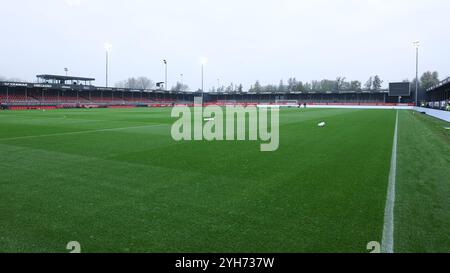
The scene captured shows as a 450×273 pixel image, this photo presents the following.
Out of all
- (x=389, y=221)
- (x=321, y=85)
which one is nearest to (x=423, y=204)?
(x=389, y=221)

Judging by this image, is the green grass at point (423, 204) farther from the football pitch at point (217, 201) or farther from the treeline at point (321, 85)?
the treeline at point (321, 85)

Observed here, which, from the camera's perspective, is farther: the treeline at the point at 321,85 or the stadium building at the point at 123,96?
the treeline at the point at 321,85

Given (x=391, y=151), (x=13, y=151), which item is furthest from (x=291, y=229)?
(x=13, y=151)

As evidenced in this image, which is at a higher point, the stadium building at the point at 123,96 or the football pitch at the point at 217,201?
the stadium building at the point at 123,96

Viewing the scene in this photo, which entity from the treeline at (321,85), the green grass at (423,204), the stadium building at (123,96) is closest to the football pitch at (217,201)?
the green grass at (423,204)

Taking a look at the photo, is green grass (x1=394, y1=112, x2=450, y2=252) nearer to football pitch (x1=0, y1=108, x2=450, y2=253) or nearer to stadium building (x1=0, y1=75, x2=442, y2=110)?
football pitch (x1=0, y1=108, x2=450, y2=253)

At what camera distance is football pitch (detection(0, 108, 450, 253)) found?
412 centimetres

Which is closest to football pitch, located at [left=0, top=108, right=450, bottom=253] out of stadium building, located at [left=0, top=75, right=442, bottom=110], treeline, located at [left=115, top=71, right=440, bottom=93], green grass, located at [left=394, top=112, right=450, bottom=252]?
green grass, located at [left=394, top=112, right=450, bottom=252]

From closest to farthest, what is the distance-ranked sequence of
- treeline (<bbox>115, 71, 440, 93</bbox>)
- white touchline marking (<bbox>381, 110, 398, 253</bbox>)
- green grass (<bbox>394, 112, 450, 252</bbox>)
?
white touchline marking (<bbox>381, 110, 398, 253</bbox>) < green grass (<bbox>394, 112, 450, 252</bbox>) < treeline (<bbox>115, 71, 440, 93</bbox>)

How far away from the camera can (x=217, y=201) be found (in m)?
5.70

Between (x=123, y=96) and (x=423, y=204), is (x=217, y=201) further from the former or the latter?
(x=123, y=96)

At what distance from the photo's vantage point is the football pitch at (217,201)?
13.5 ft

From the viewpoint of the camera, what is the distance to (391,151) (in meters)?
11.6
